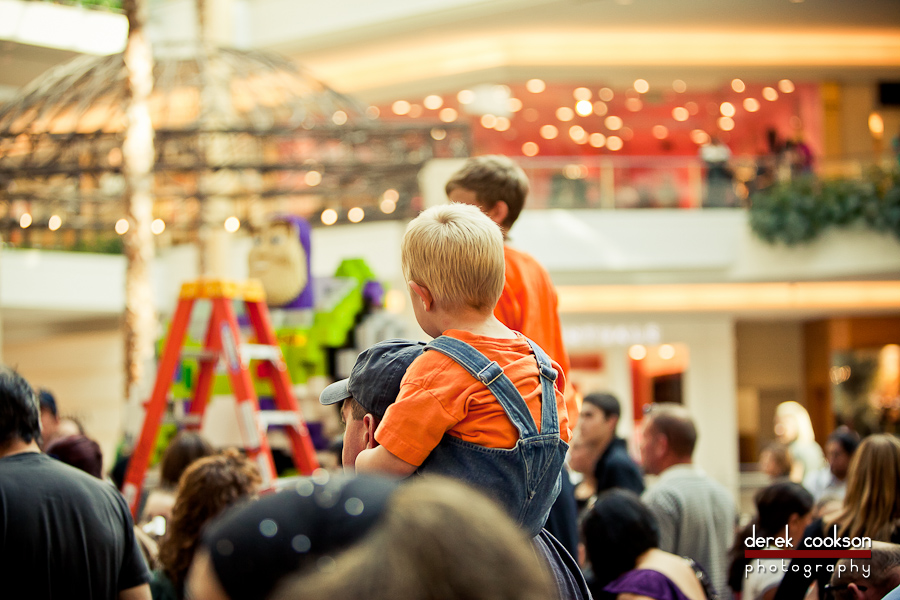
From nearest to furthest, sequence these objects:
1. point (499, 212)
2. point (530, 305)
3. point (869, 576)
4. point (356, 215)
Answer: point (530, 305), point (499, 212), point (869, 576), point (356, 215)

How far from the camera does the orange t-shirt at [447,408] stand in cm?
153

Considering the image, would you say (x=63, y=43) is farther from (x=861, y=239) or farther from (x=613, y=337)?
(x=861, y=239)

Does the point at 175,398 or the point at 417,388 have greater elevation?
the point at 417,388

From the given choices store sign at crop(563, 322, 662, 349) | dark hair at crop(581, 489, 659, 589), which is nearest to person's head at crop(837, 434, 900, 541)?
dark hair at crop(581, 489, 659, 589)

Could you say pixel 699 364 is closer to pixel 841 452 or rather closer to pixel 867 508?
pixel 841 452

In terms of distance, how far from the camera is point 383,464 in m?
1.54

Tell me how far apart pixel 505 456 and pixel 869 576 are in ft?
5.34

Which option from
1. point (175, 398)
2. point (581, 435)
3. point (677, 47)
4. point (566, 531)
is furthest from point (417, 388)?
point (677, 47)

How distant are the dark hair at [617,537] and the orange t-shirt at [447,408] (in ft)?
5.24

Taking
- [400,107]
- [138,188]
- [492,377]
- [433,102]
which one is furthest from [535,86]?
[492,377]

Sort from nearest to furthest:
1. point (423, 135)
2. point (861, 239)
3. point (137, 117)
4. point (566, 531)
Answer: point (566, 531) < point (137, 117) < point (423, 135) < point (861, 239)

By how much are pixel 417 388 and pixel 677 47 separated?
15609 millimetres

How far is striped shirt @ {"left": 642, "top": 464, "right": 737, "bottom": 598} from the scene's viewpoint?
4055 mm

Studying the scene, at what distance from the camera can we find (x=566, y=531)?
8.66 feet
